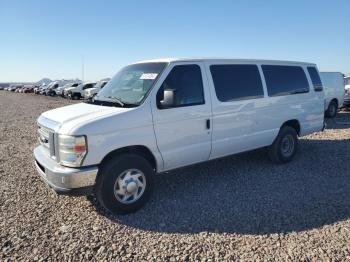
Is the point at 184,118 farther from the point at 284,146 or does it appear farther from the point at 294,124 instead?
the point at 294,124

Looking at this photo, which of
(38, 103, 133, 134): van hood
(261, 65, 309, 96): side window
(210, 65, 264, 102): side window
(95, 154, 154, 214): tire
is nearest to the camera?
(38, 103, 133, 134): van hood

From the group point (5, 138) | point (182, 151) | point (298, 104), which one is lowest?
point (5, 138)

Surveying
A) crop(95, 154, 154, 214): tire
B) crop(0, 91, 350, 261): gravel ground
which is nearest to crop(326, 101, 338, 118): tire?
crop(0, 91, 350, 261): gravel ground

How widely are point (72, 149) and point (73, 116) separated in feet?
1.93

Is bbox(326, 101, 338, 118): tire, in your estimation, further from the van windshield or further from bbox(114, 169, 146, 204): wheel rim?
bbox(114, 169, 146, 204): wheel rim

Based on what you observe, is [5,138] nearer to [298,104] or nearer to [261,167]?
[261,167]

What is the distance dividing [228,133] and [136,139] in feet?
5.96

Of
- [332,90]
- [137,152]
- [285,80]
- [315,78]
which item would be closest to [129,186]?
[137,152]

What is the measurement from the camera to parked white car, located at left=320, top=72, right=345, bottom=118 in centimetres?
1350

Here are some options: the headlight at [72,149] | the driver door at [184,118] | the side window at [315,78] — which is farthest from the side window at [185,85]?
the side window at [315,78]

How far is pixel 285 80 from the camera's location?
6.75m

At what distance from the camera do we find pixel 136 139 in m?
4.46

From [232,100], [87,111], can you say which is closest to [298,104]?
[232,100]

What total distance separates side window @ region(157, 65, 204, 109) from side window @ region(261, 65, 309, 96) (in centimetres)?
182
